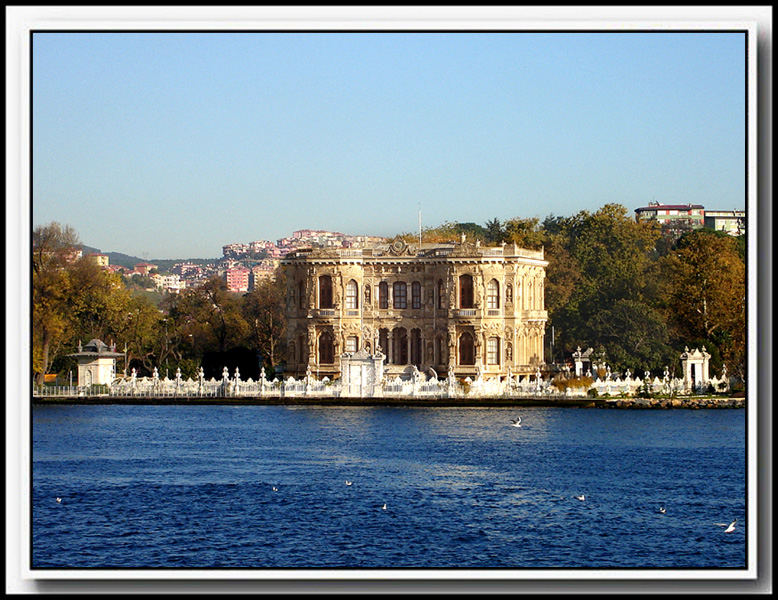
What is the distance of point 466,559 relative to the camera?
2511 centimetres

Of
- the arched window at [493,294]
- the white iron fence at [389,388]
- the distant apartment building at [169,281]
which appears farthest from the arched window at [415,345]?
the distant apartment building at [169,281]

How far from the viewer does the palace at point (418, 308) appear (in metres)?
60.4

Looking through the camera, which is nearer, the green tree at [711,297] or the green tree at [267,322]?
the green tree at [711,297]

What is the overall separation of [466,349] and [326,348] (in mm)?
5748

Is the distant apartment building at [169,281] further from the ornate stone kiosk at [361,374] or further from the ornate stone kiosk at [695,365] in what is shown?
the ornate stone kiosk at [695,365]

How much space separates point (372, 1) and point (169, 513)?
16.7 metres

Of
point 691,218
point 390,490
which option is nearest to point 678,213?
point 691,218

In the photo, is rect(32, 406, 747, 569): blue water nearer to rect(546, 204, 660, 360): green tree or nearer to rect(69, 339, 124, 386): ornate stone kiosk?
rect(69, 339, 124, 386): ornate stone kiosk

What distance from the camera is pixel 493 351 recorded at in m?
60.4

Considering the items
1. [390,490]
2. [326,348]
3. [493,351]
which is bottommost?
[390,490]

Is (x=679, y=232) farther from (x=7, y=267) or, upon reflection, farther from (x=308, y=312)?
(x=7, y=267)

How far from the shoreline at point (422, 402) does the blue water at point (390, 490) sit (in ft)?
6.84

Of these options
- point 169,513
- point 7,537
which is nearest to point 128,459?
point 169,513

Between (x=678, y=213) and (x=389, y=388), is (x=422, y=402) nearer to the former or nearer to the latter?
(x=389, y=388)
